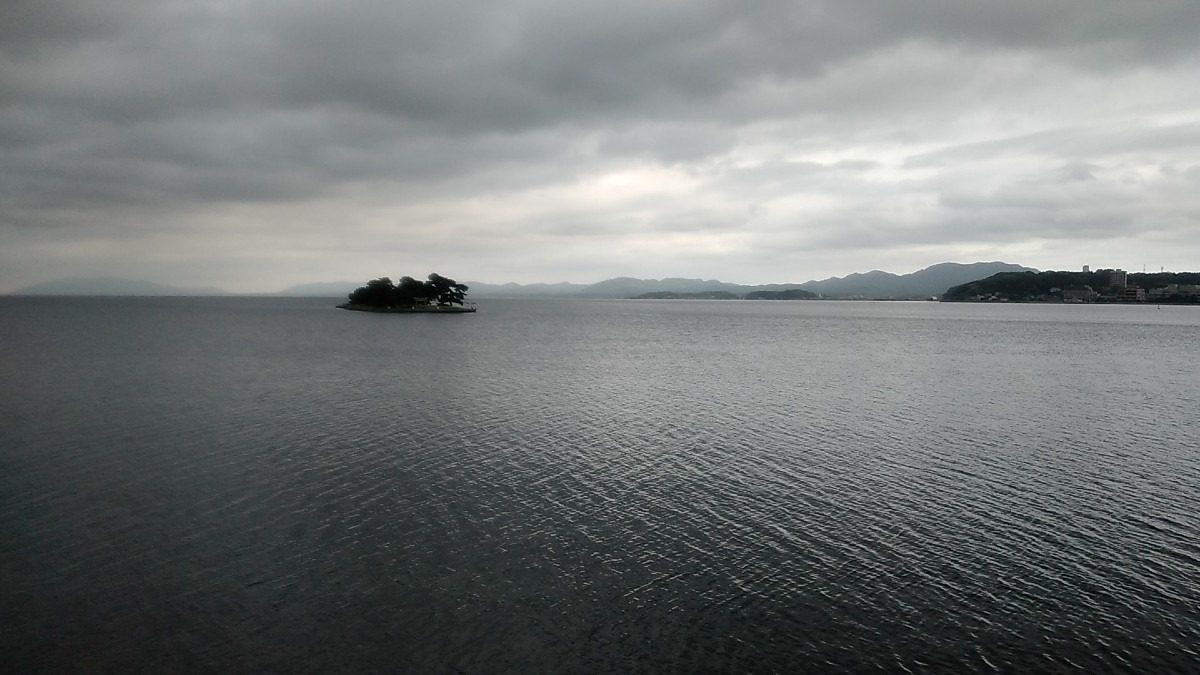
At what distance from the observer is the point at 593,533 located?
24.2 m

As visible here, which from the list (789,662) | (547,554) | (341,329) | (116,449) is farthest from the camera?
(341,329)

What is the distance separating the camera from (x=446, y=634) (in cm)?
1738

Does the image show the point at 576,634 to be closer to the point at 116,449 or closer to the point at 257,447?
the point at 257,447

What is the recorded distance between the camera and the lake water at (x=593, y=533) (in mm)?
17031

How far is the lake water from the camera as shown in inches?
671

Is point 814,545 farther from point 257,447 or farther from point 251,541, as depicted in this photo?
point 257,447

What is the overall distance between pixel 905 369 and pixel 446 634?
71.9 metres

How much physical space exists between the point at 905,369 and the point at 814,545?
61039mm

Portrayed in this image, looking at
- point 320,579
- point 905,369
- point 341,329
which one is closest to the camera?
point 320,579

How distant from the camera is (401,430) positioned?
40969mm

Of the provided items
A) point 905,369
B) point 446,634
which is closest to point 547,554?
point 446,634

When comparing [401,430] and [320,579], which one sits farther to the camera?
[401,430]

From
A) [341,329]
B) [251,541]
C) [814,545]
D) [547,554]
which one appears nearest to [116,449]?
[251,541]

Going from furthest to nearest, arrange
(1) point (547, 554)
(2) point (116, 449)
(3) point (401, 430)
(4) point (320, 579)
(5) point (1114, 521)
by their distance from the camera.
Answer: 1. (3) point (401, 430)
2. (2) point (116, 449)
3. (5) point (1114, 521)
4. (1) point (547, 554)
5. (4) point (320, 579)
